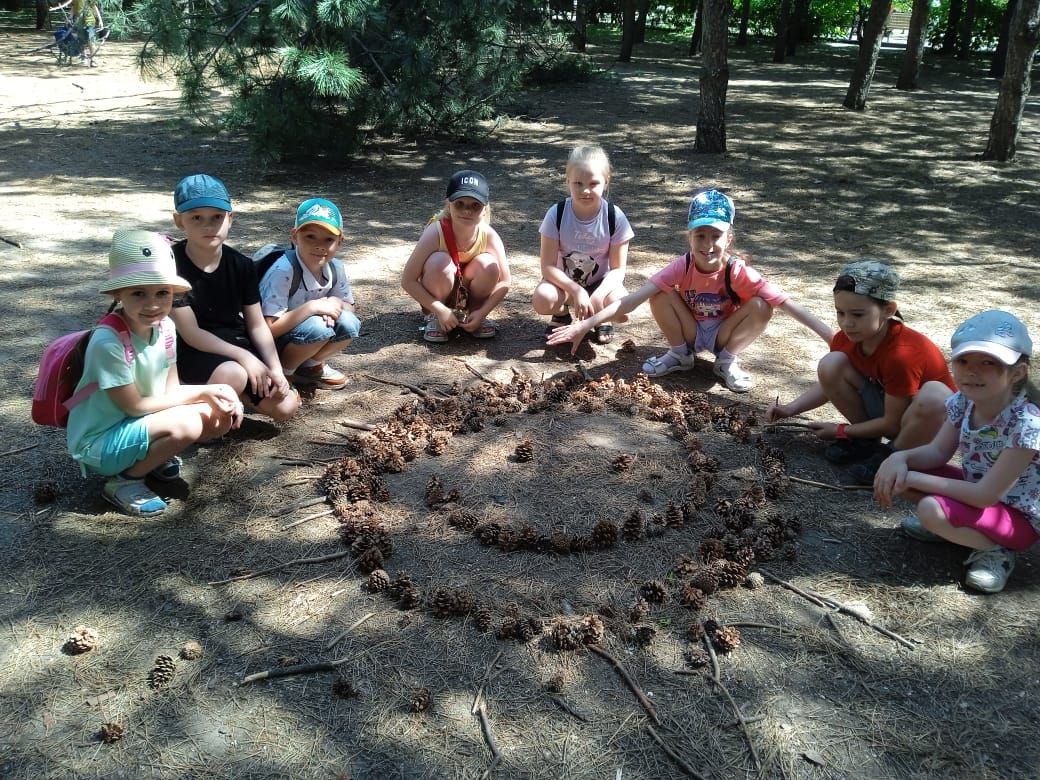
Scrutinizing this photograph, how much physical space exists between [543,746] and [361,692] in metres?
0.60

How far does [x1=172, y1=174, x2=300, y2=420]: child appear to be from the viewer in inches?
151

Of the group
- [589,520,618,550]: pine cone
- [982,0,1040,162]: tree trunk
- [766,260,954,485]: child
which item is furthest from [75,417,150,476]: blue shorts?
[982,0,1040,162]: tree trunk

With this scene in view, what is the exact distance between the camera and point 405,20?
8547mm

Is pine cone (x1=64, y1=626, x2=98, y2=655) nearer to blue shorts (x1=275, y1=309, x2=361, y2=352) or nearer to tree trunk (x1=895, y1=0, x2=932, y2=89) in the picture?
blue shorts (x1=275, y1=309, x2=361, y2=352)

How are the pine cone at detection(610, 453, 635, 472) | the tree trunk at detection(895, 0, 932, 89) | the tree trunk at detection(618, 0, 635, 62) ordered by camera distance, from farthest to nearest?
the tree trunk at detection(618, 0, 635, 62) → the tree trunk at detection(895, 0, 932, 89) → the pine cone at detection(610, 453, 635, 472)

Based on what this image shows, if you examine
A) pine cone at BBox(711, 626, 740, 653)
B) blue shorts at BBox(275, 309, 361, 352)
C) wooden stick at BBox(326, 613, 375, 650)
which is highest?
blue shorts at BBox(275, 309, 361, 352)

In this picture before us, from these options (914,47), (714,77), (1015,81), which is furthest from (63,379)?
(914,47)

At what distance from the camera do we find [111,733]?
242cm

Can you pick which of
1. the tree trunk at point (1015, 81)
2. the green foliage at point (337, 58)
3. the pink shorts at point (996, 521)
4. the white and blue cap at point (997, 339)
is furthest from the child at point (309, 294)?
the tree trunk at point (1015, 81)

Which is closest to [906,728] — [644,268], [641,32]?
[644,268]

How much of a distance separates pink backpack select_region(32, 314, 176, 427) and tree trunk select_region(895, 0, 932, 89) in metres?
15.1

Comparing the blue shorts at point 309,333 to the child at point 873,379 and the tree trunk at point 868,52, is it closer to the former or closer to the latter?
the child at point 873,379

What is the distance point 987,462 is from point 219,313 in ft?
11.2

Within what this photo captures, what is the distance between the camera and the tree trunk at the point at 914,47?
14.5 metres
